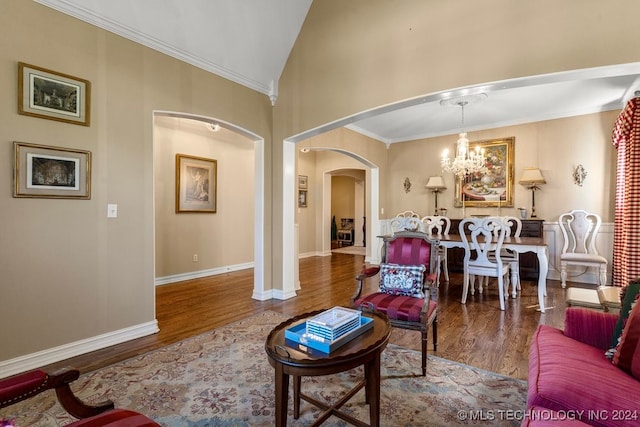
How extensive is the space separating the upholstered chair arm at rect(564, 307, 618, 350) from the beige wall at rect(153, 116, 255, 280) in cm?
527

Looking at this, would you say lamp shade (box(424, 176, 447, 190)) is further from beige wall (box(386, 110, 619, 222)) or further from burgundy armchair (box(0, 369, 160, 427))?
burgundy armchair (box(0, 369, 160, 427))

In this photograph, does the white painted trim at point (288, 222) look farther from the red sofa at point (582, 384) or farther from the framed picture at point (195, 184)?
the red sofa at point (582, 384)

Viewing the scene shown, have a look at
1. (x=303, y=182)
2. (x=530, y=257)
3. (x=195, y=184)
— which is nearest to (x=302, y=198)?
(x=303, y=182)

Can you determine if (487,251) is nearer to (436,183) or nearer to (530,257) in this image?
(530,257)

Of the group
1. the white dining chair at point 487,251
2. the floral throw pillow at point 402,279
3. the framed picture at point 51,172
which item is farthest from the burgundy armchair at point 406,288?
the framed picture at point 51,172

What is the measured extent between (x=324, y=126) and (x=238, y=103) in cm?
117

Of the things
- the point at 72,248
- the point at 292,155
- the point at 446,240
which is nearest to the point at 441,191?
the point at 446,240

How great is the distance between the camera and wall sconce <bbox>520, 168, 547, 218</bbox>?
17.3ft

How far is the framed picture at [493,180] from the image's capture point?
577cm

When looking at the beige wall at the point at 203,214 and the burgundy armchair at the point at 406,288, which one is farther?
the beige wall at the point at 203,214

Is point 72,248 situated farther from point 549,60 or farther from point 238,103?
point 549,60

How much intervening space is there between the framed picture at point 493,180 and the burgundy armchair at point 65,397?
20.9ft

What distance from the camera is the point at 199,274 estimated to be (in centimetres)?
557

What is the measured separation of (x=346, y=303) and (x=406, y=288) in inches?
61.0
